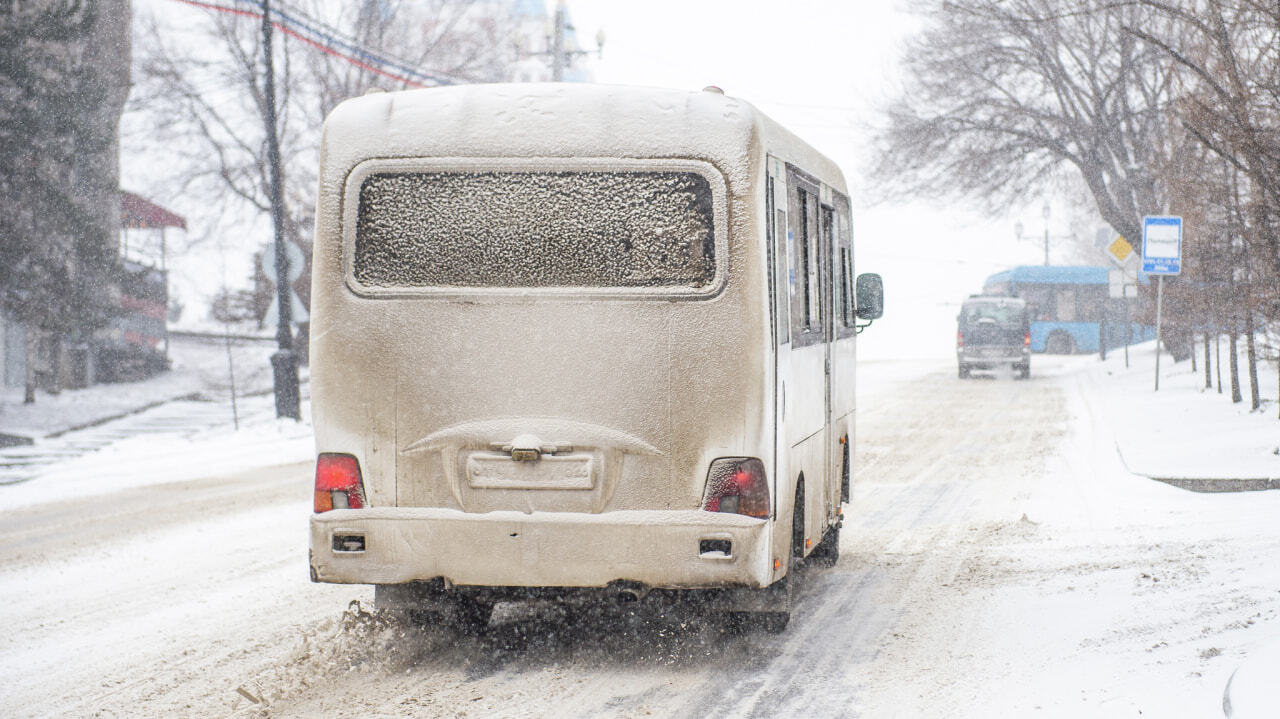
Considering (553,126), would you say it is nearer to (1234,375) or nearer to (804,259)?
(804,259)

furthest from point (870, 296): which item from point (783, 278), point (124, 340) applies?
point (124, 340)

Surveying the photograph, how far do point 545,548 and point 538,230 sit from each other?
55.2 inches

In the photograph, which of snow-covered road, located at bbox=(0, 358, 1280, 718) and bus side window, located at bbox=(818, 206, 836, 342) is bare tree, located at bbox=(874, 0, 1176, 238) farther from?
bus side window, located at bbox=(818, 206, 836, 342)

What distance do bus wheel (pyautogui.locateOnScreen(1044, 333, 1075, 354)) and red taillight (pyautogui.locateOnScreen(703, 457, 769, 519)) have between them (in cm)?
4749

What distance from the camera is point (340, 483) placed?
6191 millimetres

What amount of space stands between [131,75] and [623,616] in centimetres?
3305

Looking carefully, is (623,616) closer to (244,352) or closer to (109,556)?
(109,556)

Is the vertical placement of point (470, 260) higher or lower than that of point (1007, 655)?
higher

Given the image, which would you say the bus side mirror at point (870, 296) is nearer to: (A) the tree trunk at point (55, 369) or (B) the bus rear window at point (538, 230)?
(B) the bus rear window at point (538, 230)

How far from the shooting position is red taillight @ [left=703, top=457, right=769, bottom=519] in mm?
6020

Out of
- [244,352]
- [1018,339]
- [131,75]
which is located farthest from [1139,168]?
[244,352]

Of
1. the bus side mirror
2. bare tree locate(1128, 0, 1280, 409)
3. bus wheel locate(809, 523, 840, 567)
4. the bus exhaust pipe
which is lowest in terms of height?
bus wheel locate(809, 523, 840, 567)

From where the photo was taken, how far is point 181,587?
340 inches

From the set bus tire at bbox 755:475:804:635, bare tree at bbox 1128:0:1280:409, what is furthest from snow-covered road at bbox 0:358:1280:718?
bare tree at bbox 1128:0:1280:409
